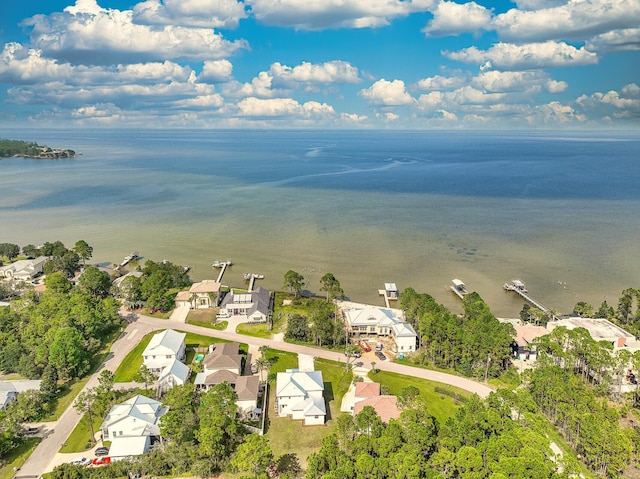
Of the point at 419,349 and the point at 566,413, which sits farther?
the point at 419,349

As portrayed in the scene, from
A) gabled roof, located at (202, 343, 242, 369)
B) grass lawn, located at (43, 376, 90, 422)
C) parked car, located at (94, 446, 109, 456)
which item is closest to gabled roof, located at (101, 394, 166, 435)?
parked car, located at (94, 446, 109, 456)

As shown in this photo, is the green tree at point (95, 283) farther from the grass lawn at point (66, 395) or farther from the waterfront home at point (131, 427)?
the waterfront home at point (131, 427)

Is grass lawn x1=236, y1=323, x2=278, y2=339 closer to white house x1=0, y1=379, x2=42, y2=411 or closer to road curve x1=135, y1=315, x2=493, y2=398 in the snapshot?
road curve x1=135, y1=315, x2=493, y2=398

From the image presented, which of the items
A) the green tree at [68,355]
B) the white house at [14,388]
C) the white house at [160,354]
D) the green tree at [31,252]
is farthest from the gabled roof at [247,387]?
the green tree at [31,252]

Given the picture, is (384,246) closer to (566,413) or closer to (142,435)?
(566,413)

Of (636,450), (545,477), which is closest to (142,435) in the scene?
(545,477)

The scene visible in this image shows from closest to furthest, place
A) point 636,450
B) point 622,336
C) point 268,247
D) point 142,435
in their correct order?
point 636,450, point 142,435, point 622,336, point 268,247

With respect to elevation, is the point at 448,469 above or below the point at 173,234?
below
